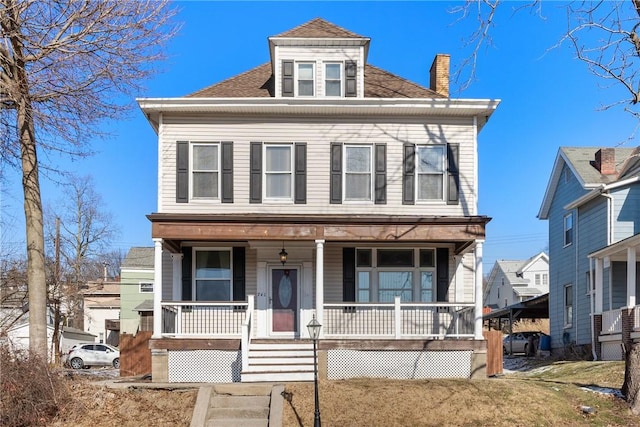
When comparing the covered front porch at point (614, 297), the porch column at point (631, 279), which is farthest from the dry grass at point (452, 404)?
the porch column at point (631, 279)

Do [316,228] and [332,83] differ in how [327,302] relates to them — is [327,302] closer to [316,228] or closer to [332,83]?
[316,228]

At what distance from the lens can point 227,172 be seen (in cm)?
1612

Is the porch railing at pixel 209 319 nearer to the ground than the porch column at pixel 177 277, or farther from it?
nearer to the ground

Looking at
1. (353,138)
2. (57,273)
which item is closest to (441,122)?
(353,138)

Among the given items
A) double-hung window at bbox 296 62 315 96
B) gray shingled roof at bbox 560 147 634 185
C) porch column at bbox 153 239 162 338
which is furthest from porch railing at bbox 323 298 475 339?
gray shingled roof at bbox 560 147 634 185

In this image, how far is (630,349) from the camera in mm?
12398

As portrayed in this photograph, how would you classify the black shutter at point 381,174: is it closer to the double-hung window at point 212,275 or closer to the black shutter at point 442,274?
the black shutter at point 442,274

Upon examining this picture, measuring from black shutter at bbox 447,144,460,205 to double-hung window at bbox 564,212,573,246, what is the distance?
11.5 metres

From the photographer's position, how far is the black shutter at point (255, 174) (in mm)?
16078

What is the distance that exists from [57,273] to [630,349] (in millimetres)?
28968

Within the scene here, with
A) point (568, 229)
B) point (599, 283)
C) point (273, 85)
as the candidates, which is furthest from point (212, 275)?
point (568, 229)

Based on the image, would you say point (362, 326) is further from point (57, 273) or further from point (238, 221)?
point (57, 273)

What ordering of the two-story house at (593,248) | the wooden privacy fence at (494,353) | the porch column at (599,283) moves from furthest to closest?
the porch column at (599,283) → the two-story house at (593,248) → the wooden privacy fence at (494,353)

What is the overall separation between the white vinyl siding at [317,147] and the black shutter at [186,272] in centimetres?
120
